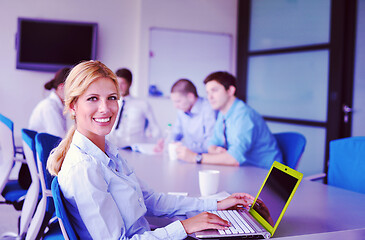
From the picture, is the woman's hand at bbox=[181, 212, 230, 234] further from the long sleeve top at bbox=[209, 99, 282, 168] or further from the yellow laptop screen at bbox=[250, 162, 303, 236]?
the long sleeve top at bbox=[209, 99, 282, 168]

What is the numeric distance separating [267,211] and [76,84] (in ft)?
2.55

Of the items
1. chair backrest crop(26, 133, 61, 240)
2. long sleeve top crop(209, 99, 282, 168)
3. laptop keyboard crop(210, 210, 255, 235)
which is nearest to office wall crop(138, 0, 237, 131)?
long sleeve top crop(209, 99, 282, 168)

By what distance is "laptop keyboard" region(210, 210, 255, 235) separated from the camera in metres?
1.25

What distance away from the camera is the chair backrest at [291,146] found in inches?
110

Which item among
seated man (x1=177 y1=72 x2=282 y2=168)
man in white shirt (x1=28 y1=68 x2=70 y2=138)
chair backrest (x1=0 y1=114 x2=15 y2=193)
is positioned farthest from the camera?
man in white shirt (x1=28 y1=68 x2=70 y2=138)

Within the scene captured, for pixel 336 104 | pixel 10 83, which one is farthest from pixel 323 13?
pixel 10 83

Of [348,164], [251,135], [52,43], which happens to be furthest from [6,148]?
[52,43]

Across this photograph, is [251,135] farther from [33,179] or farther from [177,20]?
[177,20]

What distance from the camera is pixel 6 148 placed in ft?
9.80

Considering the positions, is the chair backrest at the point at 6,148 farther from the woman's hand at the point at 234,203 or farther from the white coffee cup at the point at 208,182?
the woman's hand at the point at 234,203

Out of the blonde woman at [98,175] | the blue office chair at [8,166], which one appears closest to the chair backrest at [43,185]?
the blue office chair at [8,166]

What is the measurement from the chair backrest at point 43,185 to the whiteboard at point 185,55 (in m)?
3.54

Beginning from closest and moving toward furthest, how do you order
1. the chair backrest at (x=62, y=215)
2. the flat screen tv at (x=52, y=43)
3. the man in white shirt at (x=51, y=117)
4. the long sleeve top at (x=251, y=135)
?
the chair backrest at (x=62, y=215) → the long sleeve top at (x=251, y=135) → the man in white shirt at (x=51, y=117) → the flat screen tv at (x=52, y=43)

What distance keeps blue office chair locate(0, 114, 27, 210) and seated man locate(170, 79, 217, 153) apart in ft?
4.88
